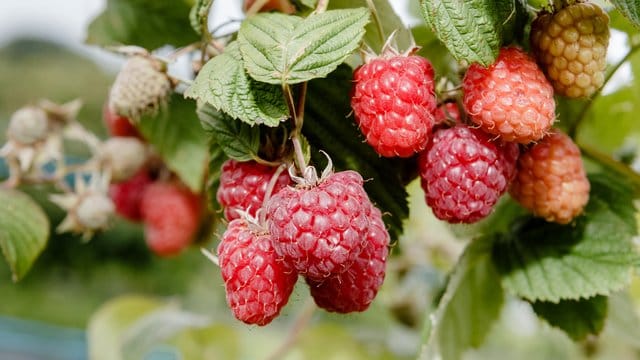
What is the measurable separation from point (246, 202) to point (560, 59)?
25 cm

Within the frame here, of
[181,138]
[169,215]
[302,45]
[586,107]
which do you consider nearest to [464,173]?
[302,45]

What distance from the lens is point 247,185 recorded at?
578 millimetres

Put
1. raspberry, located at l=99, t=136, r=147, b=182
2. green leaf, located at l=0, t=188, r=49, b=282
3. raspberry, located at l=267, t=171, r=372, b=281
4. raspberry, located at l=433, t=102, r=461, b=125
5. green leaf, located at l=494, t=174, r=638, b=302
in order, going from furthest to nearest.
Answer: raspberry, located at l=99, t=136, r=147, b=182 < green leaf, located at l=0, t=188, r=49, b=282 < green leaf, located at l=494, t=174, r=638, b=302 < raspberry, located at l=433, t=102, r=461, b=125 < raspberry, located at l=267, t=171, r=372, b=281

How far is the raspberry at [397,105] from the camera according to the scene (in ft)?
1.79

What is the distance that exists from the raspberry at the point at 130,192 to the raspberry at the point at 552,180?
0.58 metres

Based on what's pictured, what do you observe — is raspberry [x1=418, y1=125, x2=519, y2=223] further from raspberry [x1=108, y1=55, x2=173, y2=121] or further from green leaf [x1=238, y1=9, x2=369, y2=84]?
raspberry [x1=108, y1=55, x2=173, y2=121]

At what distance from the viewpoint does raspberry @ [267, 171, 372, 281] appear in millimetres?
499

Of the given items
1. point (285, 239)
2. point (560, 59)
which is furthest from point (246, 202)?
point (560, 59)

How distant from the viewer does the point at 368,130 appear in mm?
562

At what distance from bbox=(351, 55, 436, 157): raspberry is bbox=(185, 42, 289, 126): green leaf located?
0.06 metres

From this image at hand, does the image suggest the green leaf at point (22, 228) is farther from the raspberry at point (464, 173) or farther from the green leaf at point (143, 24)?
the raspberry at point (464, 173)

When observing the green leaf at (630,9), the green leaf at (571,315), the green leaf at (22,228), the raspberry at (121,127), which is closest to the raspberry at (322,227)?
the green leaf at (630,9)

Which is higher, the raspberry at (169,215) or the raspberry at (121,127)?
the raspberry at (121,127)

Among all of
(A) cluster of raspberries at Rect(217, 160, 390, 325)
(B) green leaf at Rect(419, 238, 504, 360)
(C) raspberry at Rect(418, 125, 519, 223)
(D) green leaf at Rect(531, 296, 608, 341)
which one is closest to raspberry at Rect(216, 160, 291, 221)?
(A) cluster of raspberries at Rect(217, 160, 390, 325)
